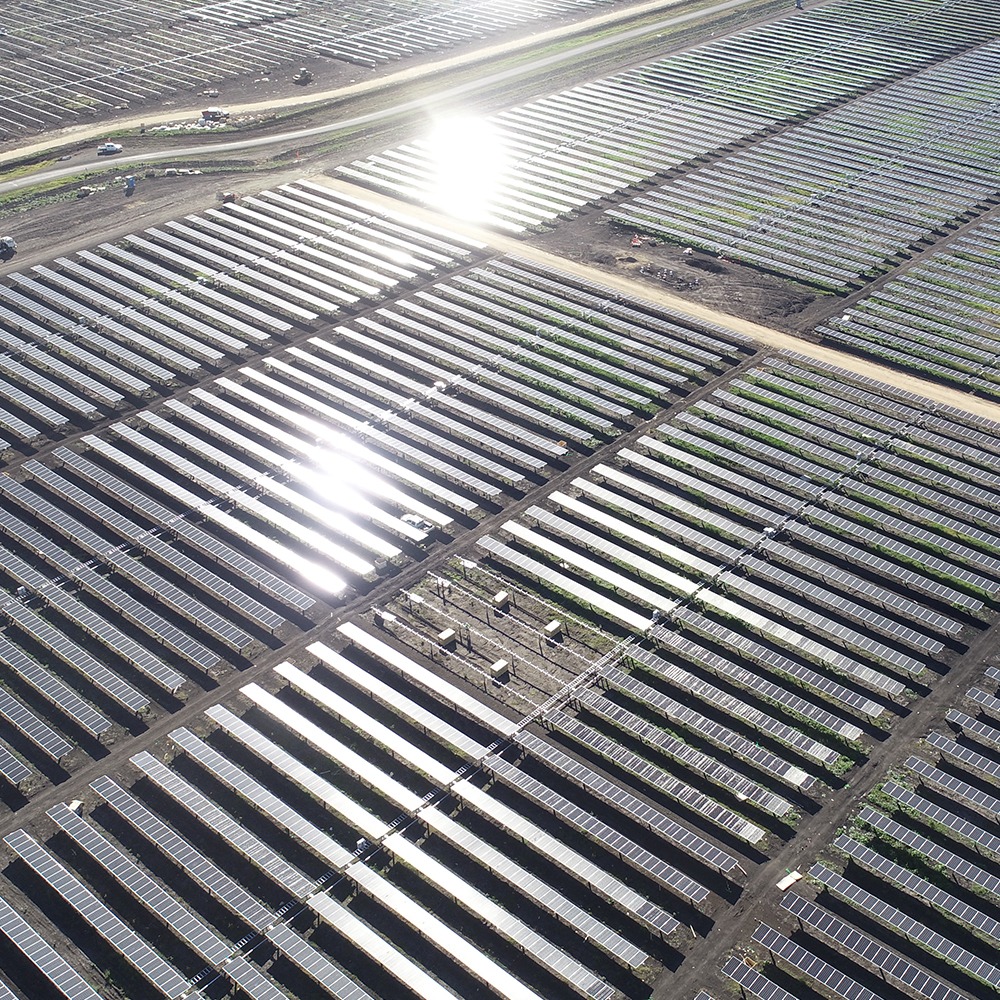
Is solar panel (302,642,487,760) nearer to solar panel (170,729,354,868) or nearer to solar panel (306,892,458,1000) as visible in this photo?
solar panel (170,729,354,868)

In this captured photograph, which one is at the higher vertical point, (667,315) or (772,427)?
(667,315)

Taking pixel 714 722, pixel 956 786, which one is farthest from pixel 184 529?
pixel 956 786

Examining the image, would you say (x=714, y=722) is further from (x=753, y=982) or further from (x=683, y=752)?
(x=753, y=982)

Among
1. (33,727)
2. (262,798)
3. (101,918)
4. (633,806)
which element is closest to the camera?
(101,918)

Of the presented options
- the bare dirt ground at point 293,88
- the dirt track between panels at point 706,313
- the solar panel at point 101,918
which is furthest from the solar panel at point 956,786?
the bare dirt ground at point 293,88

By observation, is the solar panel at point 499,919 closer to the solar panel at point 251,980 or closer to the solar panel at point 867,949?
the solar panel at point 251,980

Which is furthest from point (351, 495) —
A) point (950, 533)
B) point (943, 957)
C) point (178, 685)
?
point (943, 957)

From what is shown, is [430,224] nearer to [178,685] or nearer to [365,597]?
[365,597]
